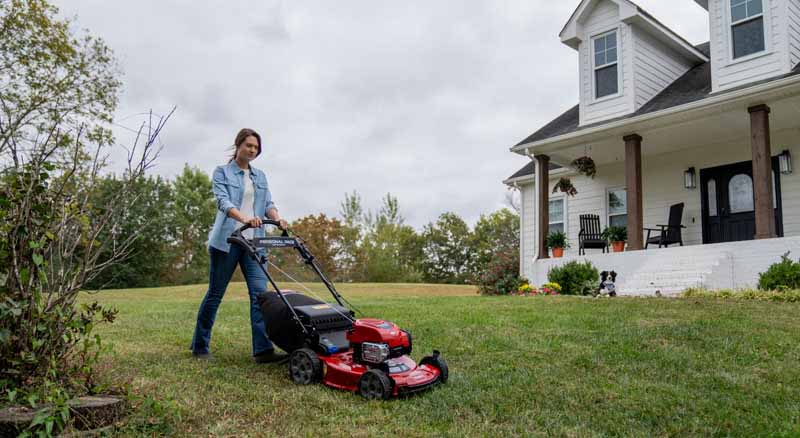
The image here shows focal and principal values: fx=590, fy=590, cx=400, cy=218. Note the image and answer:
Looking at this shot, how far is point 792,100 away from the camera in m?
9.88

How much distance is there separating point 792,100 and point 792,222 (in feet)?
8.52

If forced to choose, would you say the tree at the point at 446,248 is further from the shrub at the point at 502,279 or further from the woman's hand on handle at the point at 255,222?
Answer: the woman's hand on handle at the point at 255,222

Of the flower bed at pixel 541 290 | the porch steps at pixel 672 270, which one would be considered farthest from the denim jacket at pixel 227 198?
the porch steps at pixel 672 270

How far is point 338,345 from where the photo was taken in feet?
13.5

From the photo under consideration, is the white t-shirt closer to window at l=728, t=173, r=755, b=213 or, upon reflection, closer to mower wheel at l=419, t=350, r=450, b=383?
mower wheel at l=419, t=350, r=450, b=383

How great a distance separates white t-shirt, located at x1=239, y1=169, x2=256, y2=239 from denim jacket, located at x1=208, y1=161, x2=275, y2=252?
0.9 inches

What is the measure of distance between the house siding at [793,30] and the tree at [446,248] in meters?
32.7

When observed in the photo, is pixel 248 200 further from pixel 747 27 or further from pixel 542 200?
pixel 747 27

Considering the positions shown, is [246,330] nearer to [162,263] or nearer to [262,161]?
[262,161]

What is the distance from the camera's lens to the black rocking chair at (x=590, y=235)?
12.9 metres

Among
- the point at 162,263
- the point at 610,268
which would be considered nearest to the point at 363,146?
the point at 162,263

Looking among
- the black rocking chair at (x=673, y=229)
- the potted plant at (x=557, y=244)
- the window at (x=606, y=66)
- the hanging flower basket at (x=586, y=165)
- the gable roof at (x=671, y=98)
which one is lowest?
the potted plant at (x=557, y=244)

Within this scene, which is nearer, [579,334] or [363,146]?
[579,334]

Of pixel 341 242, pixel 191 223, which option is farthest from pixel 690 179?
pixel 191 223
